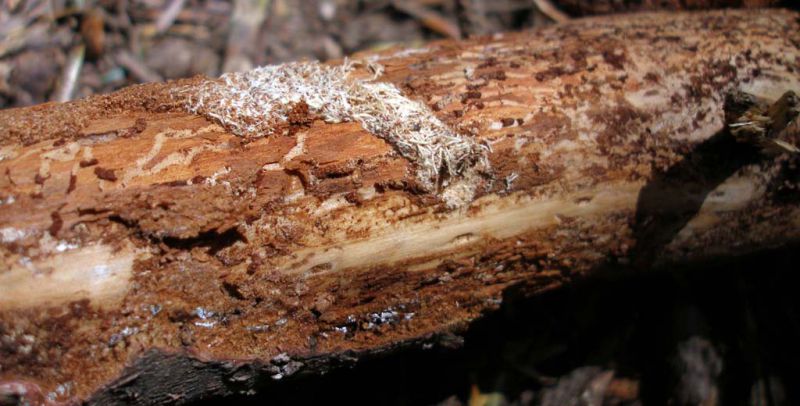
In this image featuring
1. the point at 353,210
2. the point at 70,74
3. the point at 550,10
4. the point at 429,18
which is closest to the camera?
the point at 353,210

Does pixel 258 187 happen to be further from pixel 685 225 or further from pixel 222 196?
pixel 685 225

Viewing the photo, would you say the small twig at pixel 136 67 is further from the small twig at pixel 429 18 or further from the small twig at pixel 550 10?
the small twig at pixel 550 10

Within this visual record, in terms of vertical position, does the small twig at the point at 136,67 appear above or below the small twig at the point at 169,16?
below

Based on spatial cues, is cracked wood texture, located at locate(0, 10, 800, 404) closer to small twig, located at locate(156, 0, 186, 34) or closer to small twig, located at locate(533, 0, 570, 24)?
small twig, located at locate(533, 0, 570, 24)

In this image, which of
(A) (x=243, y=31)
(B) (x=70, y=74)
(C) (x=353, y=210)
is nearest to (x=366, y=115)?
(C) (x=353, y=210)

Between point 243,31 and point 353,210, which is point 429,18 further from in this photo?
point 353,210

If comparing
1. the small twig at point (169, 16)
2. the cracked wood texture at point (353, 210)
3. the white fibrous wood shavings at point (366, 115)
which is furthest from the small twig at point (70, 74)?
the white fibrous wood shavings at point (366, 115)
